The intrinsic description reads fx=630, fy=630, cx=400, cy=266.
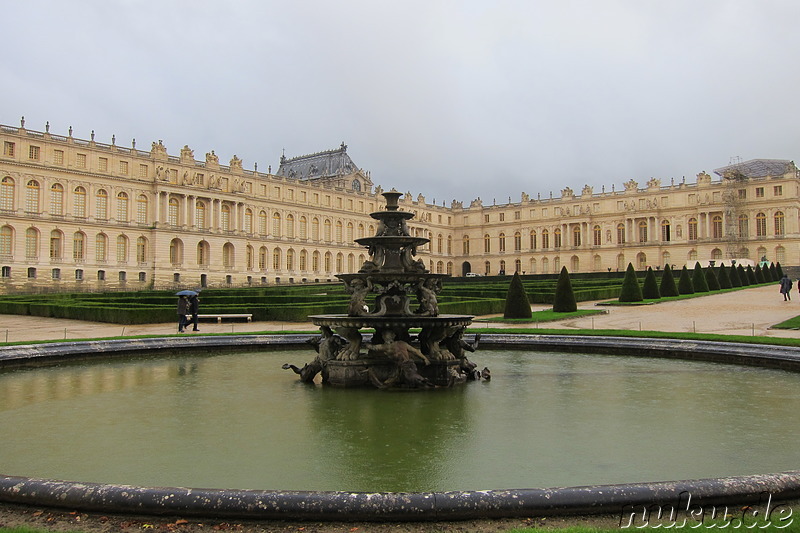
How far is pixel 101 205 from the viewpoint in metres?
49.6

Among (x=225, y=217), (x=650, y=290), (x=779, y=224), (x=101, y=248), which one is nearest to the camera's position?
(x=650, y=290)

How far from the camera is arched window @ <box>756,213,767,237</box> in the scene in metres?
64.3

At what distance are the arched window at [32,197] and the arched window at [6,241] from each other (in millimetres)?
1871

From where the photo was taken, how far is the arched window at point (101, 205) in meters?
49.3

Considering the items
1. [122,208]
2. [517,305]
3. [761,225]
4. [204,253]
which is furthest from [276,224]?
[761,225]

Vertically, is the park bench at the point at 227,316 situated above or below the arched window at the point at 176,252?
below

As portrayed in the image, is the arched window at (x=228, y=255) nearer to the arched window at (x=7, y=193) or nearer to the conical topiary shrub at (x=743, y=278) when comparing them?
the arched window at (x=7, y=193)

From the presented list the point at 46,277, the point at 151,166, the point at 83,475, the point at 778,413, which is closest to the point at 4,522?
the point at 83,475

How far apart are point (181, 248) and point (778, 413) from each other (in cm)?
5279

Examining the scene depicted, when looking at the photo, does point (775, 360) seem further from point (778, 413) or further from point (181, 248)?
point (181, 248)

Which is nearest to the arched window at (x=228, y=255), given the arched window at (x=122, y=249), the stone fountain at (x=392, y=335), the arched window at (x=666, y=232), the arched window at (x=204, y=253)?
the arched window at (x=204, y=253)

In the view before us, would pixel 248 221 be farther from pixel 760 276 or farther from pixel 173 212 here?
pixel 760 276

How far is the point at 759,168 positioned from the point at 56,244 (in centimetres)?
7141

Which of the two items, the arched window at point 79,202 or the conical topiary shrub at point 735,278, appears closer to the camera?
the conical topiary shrub at point 735,278
